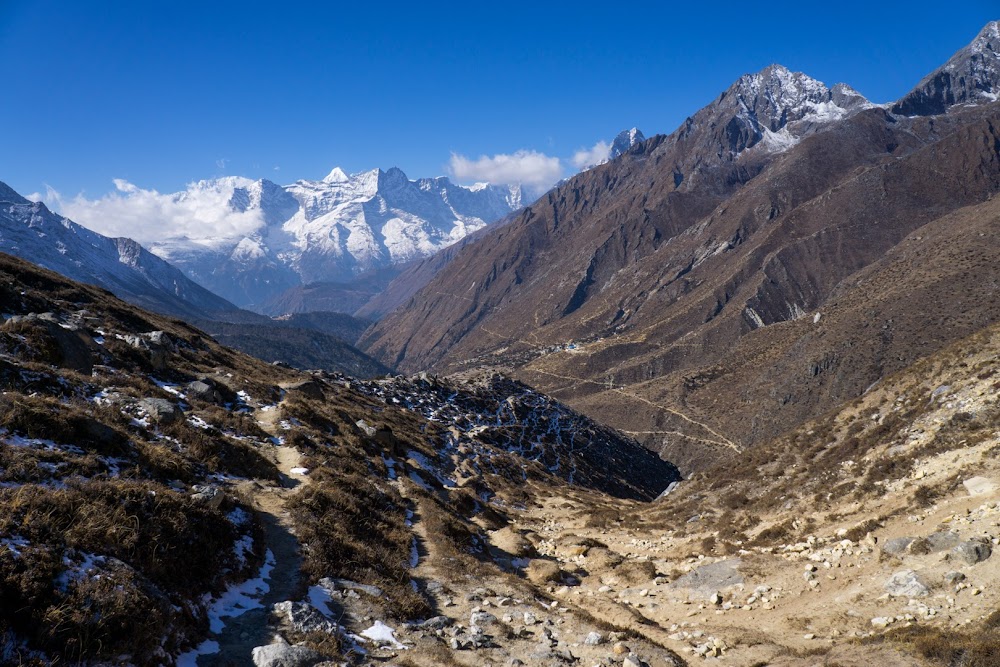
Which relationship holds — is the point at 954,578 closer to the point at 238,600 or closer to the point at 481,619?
the point at 481,619

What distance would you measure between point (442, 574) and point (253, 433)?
49.9ft

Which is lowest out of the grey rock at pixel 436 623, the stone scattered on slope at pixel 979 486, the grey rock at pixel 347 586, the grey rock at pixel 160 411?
the grey rock at pixel 347 586

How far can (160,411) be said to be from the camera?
23250 mm

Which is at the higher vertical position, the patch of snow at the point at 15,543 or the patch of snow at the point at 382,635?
the patch of snow at the point at 15,543

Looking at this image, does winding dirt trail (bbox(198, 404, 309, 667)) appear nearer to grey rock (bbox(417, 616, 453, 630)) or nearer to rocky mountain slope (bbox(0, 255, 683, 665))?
rocky mountain slope (bbox(0, 255, 683, 665))

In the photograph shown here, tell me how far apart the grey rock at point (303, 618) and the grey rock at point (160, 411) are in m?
13.5

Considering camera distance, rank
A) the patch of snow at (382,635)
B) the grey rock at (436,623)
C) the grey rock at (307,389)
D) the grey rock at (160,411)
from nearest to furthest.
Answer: the patch of snow at (382,635) < the grey rock at (436,623) < the grey rock at (160,411) < the grey rock at (307,389)

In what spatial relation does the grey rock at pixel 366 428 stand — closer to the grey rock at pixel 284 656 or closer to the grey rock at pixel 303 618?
the grey rock at pixel 303 618

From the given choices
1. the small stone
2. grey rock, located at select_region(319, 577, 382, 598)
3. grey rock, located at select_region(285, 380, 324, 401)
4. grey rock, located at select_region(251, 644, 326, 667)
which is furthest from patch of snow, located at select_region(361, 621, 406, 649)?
grey rock, located at select_region(285, 380, 324, 401)

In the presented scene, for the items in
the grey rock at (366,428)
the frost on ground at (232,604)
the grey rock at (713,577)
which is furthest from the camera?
the grey rock at (366,428)

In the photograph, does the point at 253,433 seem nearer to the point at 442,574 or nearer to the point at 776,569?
the point at 442,574

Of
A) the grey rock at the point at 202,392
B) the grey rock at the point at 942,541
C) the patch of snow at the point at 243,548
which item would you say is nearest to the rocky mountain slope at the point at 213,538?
the patch of snow at the point at 243,548

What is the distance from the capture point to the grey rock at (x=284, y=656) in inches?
437

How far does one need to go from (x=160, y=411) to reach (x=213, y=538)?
10773 mm
